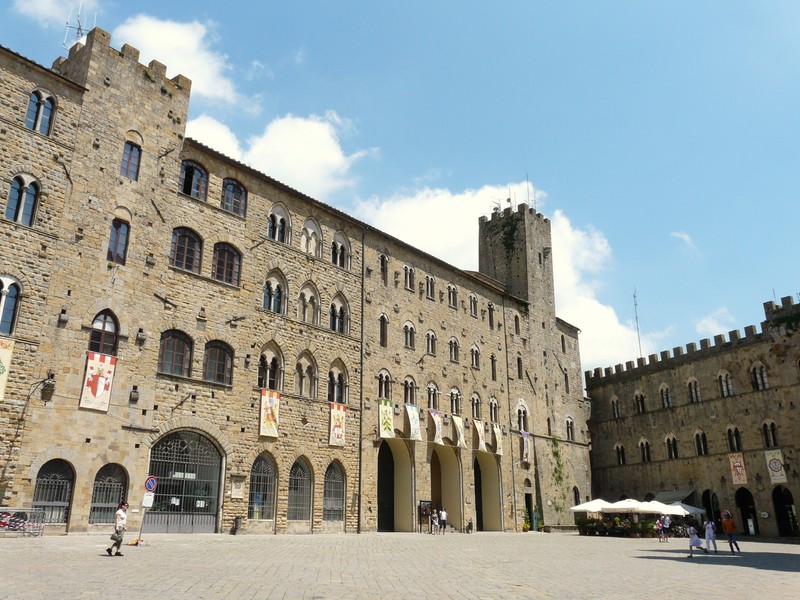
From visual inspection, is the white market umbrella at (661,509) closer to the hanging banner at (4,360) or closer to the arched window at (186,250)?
the arched window at (186,250)

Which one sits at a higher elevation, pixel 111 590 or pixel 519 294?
pixel 519 294

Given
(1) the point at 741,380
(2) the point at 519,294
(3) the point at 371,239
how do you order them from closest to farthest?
1. (3) the point at 371,239
2. (1) the point at 741,380
3. (2) the point at 519,294

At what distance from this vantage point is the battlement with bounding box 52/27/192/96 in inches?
1021

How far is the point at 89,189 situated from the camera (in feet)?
80.8

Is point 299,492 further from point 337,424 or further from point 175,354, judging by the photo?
point 175,354

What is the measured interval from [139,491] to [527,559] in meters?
13.9

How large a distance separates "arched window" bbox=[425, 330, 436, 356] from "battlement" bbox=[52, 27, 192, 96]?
60.7 ft

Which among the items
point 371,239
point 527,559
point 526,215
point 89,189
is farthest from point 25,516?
point 526,215

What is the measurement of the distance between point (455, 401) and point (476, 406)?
7.31 feet

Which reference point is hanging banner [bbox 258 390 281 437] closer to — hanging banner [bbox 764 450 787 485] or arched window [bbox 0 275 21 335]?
arched window [bbox 0 275 21 335]

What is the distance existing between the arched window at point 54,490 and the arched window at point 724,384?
4121cm

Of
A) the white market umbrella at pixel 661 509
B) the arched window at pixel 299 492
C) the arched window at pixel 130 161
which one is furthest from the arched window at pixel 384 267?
the white market umbrella at pixel 661 509

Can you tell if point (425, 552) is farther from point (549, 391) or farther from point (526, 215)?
point (526, 215)

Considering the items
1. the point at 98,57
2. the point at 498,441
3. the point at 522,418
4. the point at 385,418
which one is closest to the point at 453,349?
the point at 498,441
